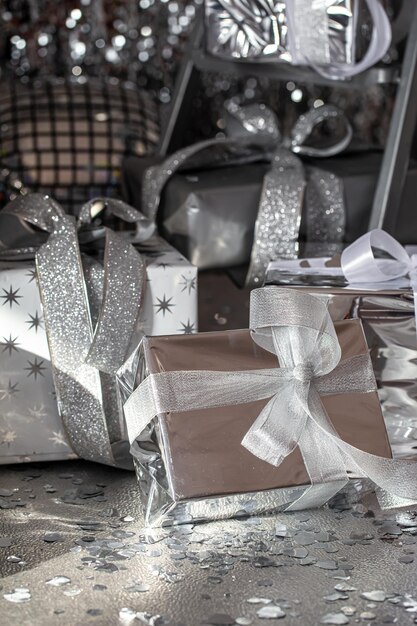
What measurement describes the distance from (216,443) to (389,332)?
0.70ft

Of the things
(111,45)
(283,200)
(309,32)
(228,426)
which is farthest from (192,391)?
(111,45)

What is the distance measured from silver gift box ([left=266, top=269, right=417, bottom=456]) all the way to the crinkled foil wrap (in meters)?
0.35

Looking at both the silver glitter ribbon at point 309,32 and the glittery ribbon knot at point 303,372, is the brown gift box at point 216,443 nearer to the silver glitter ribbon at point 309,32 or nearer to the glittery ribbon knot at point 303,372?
the glittery ribbon knot at point 303,372

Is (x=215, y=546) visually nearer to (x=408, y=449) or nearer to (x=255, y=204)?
(x=408, y=449)

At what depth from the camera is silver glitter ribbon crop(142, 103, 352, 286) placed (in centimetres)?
112

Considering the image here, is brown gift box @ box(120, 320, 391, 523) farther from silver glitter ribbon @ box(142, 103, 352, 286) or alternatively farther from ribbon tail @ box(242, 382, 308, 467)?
silver glitter ribbon @ box(142, 103, 352, 286)

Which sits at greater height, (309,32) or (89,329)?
(309,32)

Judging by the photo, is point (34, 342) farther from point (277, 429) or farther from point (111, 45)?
point (111, 45)

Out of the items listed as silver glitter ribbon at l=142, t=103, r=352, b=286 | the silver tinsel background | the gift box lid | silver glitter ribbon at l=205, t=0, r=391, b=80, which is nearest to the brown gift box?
the gift box lid

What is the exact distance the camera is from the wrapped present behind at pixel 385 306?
0.90 meters

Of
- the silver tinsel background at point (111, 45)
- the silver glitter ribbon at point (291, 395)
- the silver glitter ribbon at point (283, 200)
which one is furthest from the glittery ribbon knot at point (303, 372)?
the silver tinsel background at point (111, 45)

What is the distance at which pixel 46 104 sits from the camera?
60.9 inches

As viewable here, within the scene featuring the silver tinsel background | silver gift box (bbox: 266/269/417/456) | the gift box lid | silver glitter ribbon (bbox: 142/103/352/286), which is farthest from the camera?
the silver tinsel background

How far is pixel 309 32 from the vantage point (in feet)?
3.80
